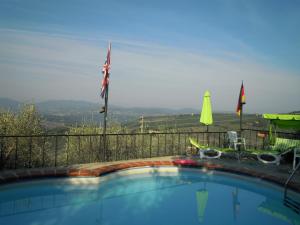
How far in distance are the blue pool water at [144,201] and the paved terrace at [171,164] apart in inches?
6.2

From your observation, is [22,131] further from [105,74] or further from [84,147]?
[105,74]

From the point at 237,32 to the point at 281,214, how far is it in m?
11.8

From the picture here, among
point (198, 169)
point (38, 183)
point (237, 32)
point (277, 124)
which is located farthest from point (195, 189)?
point (237, 32)

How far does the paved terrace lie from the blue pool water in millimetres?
158

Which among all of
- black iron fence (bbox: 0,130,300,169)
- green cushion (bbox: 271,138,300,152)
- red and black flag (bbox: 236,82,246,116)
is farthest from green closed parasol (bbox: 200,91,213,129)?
green cushion (bbox: 271,138,300,152)

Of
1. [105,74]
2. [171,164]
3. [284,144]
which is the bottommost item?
[171,164]

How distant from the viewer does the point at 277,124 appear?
10.8m

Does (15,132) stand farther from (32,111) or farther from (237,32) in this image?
(237,32)

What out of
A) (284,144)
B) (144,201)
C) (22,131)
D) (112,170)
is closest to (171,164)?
(112,170)

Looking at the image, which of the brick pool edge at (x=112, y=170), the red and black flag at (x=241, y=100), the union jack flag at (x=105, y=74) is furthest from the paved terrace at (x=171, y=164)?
the union jack flag at (x=105, y=74)

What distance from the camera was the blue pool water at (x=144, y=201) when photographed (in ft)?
17.5

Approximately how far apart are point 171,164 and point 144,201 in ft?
8.75

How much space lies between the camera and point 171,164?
894 centimetres

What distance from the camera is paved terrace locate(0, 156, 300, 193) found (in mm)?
6754
